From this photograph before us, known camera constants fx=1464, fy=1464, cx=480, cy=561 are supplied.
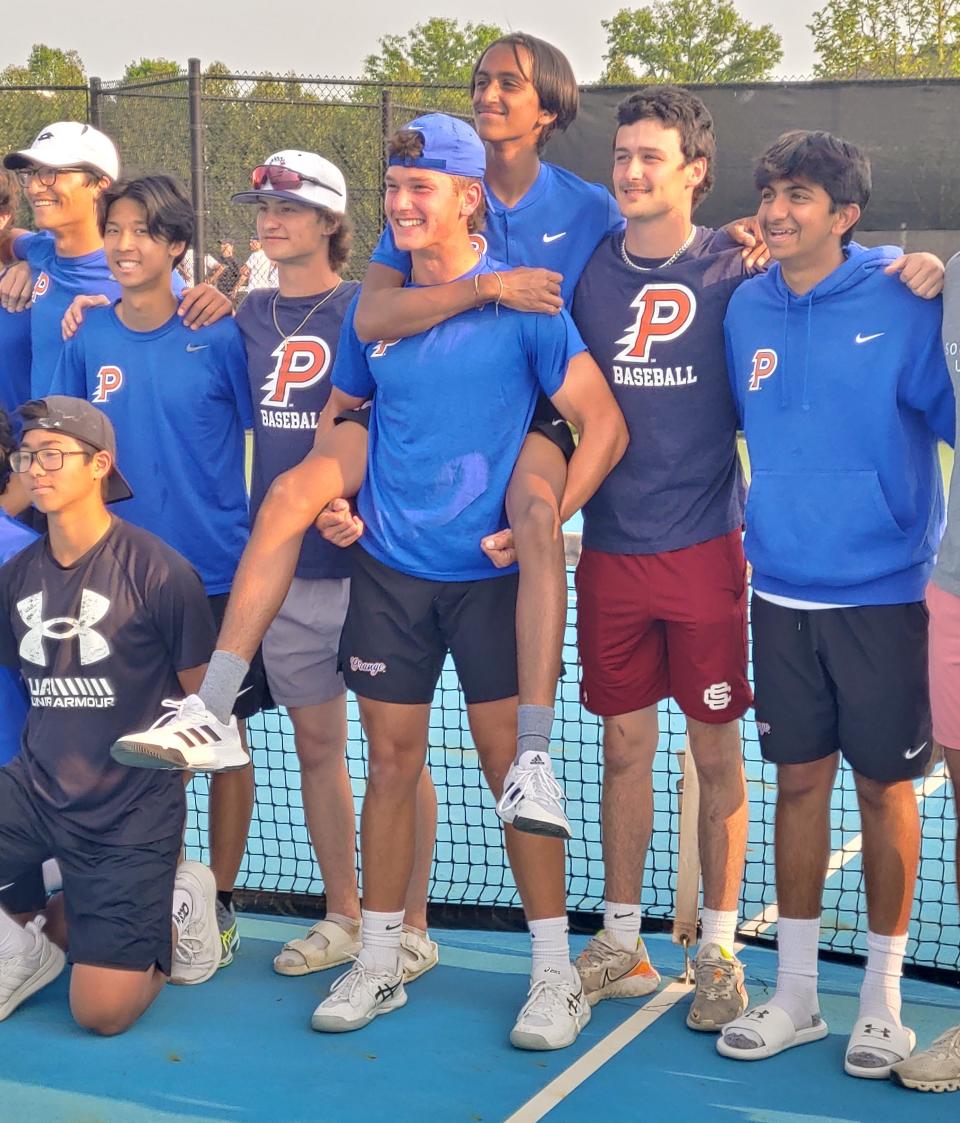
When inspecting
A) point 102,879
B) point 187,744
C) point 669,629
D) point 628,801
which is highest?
point 669,629

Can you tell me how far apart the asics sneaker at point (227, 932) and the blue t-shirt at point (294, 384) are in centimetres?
108

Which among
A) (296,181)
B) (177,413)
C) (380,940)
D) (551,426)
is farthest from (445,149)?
(380,940)

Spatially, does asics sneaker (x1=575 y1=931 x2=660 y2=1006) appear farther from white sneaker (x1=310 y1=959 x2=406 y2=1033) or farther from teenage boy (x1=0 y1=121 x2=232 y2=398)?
teenage boy (x1=0 y1=121 x2=232 y2=398)

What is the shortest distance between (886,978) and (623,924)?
793mm

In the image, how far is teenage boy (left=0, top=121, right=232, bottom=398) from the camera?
495 centimetres

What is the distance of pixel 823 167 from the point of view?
3.79 meters

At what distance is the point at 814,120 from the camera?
45.3 ft

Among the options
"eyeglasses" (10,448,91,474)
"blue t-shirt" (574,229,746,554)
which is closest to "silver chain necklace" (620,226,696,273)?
"blue t-shirt" (574,229,746,554)

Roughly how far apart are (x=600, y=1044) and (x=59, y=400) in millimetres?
2327

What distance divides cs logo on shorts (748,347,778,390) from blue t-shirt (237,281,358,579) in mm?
1298

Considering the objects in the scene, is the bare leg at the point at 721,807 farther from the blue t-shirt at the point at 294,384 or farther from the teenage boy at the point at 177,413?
the teenage boy at the point at 177,413

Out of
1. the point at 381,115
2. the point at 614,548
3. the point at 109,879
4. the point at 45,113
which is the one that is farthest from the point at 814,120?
the point at 109,879

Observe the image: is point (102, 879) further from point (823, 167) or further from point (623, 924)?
point (823, 167)

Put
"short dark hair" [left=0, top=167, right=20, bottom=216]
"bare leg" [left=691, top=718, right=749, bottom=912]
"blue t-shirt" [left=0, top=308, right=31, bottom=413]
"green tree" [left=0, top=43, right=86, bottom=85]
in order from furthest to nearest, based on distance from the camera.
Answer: "green tree" [left=0, top=43, right=86, bottom=85] → "short dark hair" [left=0, top=167, right=20, bottom=216] → "blue t-shirt" [left=0, top=308, right=31, bottom=413] → "bare leg" [left=691, top=718, right=749, bottom=912]
